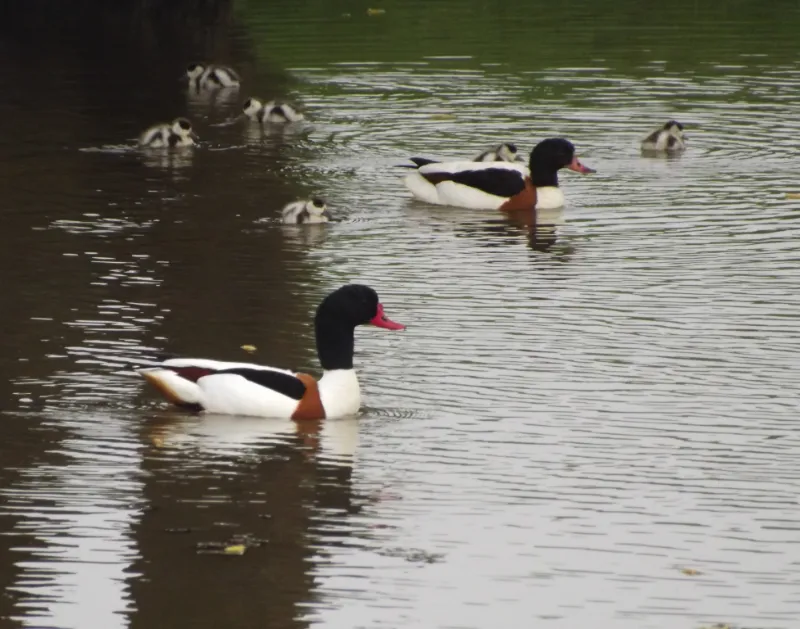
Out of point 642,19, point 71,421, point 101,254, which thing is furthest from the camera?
point 642,19

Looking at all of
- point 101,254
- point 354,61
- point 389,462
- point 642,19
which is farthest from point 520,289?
point 642,19

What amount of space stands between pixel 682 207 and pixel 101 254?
15.7ft

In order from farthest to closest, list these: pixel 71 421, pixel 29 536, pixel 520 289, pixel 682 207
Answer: pixel 682 207, pixel 520 289, pixel 71 421, pixel 29 536

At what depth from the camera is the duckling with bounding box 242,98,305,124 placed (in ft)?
66.6

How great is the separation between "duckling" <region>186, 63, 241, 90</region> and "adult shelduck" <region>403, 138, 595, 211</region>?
810cm

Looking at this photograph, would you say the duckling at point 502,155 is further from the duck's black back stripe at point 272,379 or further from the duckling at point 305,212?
the duck's black back stripe at point 272,379

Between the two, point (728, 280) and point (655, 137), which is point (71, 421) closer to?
point (728, 280)

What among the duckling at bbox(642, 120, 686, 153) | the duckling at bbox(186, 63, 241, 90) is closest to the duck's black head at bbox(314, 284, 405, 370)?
the duckling at bbox(642, 120, 686, 153)

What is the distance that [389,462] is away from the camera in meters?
8.76

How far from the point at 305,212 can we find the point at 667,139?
14.7 ft

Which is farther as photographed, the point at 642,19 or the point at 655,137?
the point at 642,19

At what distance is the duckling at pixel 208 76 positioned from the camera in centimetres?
2370

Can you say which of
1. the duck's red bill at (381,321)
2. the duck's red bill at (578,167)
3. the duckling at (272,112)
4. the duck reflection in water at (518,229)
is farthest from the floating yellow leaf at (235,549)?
the duckling at (272,112)

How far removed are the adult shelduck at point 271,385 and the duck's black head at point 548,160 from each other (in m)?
6.61
